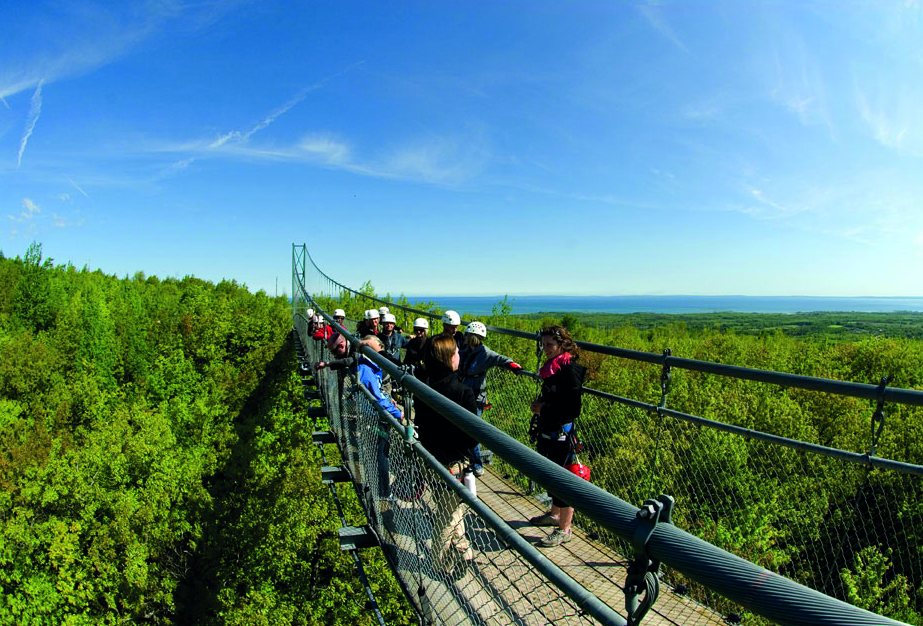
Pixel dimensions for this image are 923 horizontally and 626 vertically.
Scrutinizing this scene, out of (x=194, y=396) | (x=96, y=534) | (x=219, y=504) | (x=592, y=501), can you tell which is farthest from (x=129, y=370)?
(x=592, y=501)

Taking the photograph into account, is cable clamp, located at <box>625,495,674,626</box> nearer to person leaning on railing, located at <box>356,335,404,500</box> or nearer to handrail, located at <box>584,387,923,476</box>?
handrail, located at <box>584,387,923,476</box>

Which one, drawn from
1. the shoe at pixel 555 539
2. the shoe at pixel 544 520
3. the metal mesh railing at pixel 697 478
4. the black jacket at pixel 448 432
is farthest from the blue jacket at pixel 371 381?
the metal mesh railing at pixel 697 478

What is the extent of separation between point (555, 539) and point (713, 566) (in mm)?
2895

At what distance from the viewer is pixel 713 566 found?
0.85 metres

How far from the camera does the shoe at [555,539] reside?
3.51 meters

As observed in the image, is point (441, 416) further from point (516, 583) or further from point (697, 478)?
point (697, 478)

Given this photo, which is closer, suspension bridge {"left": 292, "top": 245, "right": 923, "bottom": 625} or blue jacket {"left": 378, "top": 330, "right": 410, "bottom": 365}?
suspension bridge {"left": 292, "top": 245, "right": 923, "bottom": 625}

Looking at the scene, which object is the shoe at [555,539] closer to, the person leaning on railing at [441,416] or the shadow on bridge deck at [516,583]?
the shadow on bridge deck at [516,583]

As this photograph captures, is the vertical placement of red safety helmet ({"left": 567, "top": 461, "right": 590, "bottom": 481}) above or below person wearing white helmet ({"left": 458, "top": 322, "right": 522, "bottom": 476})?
below

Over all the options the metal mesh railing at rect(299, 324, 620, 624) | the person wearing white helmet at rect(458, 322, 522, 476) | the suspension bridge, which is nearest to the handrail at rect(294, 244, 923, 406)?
the suspension bridge

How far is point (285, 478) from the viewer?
966 inches

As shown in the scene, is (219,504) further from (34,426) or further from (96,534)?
(34,426)

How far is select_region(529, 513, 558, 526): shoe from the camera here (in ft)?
12.4

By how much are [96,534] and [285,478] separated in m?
7.13
